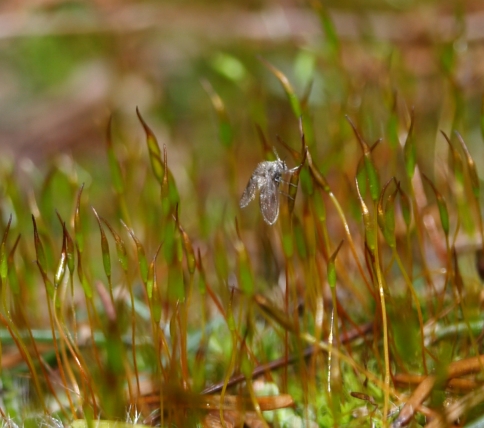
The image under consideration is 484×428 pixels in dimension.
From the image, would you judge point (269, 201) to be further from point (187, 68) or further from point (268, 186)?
point (187, 68)

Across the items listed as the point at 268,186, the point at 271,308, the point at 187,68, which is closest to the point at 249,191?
the point at 268,186

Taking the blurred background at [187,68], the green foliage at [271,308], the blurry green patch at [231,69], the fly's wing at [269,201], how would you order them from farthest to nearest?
the blurred background at [187,68] → the blurry green patch at [231,69] → the fly's wing at [269,201] → the green foliage at [271,308]

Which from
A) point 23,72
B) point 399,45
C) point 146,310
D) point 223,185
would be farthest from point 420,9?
point 146,310

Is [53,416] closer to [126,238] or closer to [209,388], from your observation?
[209,388]

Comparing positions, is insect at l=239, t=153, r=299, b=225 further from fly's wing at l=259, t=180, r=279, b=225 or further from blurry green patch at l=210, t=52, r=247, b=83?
blurry green patch at l=210, t=52, r=247, b=83

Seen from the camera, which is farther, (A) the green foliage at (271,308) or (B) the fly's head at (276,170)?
(B) the fly's head at (276,170)

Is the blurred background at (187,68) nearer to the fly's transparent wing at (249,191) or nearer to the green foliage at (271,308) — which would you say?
the green foliage at (271,308)

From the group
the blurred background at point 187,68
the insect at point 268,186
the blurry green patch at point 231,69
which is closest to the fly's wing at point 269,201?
the insect at point 268,186

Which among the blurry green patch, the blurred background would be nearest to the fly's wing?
the blurry green patch
